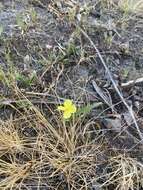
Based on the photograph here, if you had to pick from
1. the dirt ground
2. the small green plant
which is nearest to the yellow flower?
the dirt ground

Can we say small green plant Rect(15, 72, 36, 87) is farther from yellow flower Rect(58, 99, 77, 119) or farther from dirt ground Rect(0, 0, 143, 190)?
yellow flower Rect(58, 99, 77, 119)

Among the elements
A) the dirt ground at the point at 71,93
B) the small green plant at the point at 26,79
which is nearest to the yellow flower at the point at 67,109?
the dirt ground at the point at 71,93

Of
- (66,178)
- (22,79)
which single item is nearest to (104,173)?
(66,178)

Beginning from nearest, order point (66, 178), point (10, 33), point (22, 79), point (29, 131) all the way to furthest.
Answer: point (66, 178) < point (29, 131) < point (22, 79) < point (10, 33)

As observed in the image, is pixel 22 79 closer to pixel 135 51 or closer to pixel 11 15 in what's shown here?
pixel 11 15

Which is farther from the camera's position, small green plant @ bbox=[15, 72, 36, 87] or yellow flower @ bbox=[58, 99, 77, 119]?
small green plant @ bbox=[15, 72, 36, 87]

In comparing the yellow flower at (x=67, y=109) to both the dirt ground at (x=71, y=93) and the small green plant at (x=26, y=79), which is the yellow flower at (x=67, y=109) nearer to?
the dirt ground at (x=71, y=93)

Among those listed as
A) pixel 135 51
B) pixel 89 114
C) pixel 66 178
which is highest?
pixel 135 51

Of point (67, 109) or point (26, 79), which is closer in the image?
point (67, 109)
